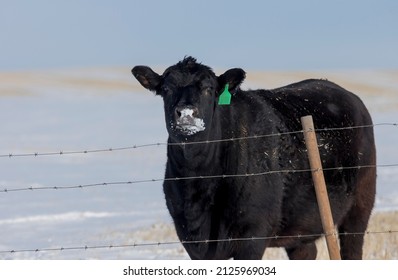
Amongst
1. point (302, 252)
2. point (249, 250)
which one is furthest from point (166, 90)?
point (302, 252)

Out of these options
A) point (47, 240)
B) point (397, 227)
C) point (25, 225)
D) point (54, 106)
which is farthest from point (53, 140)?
point (397, 227)

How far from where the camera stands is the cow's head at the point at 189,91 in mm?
8742

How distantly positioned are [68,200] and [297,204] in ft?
45.5

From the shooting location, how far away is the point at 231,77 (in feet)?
31.2

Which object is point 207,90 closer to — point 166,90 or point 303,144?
point 166,90

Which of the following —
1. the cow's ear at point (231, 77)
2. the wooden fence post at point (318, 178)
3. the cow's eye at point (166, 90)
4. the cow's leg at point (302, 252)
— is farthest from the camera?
the cow's leg at point (302, 252)

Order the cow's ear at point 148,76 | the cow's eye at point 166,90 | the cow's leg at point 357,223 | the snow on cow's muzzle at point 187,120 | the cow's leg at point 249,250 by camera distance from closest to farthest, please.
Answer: the snow on cow's muzzle at point 187,120, the cow's leg at point 249,250, the cow's eye at point 166,90, the cow's ear at point 148,76, the cow's leg at point 357,223

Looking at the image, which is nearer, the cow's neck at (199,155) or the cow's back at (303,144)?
the cow's neck at (199,155)

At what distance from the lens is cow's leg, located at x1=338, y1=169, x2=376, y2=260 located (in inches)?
420

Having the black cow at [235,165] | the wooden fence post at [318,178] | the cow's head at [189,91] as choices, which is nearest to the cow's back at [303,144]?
the black cow at [235,165]

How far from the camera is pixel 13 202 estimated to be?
22.9 meters

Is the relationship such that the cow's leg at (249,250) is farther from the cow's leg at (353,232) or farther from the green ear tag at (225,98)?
the cow's leg at (353,232)

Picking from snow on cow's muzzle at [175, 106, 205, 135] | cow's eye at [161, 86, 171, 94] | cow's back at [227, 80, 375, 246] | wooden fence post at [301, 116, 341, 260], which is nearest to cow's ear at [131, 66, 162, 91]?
cow's eye at [161, 86, 171, 94]
